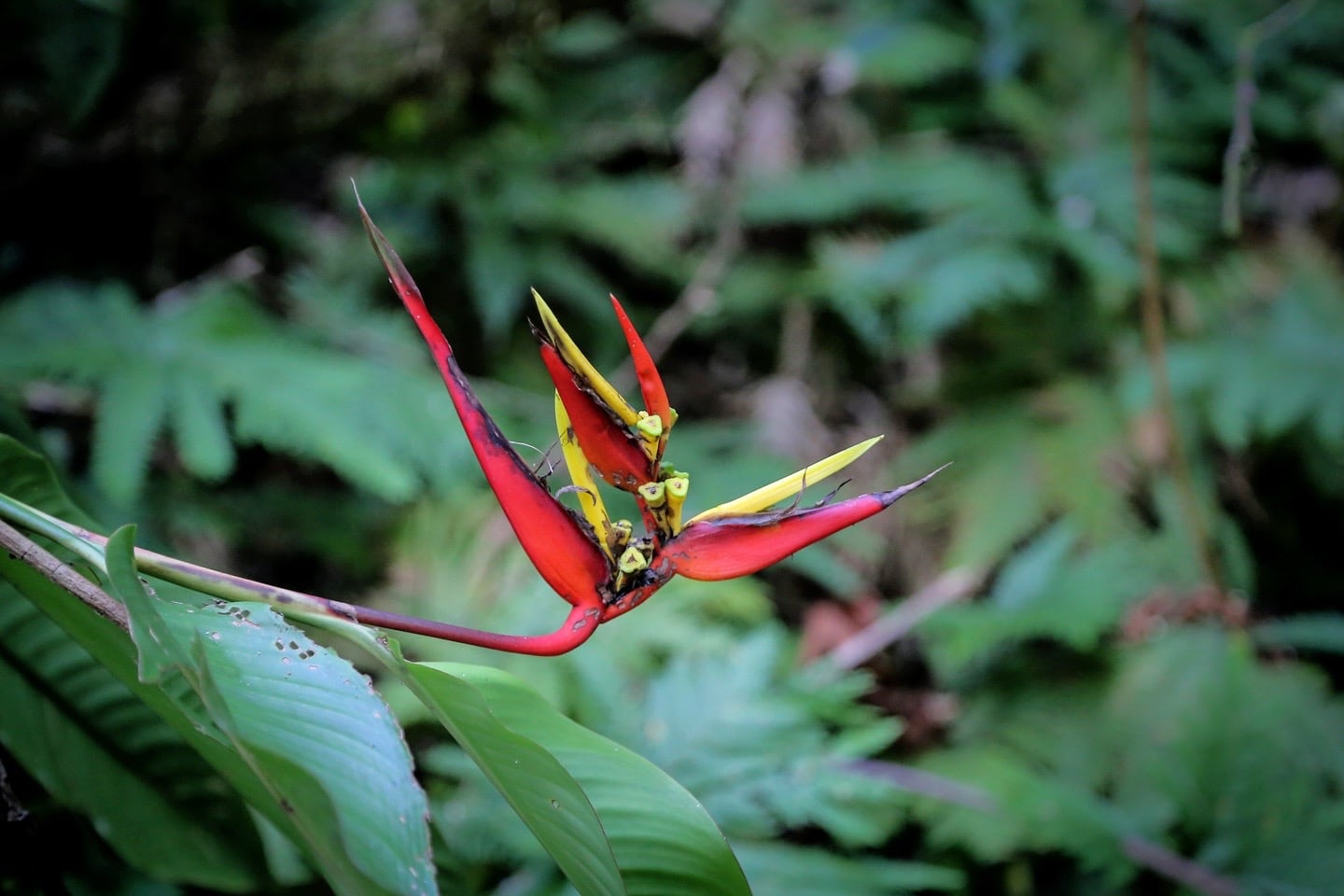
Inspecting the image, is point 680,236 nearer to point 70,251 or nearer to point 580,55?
point 580,55

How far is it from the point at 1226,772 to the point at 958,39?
4.09 feet

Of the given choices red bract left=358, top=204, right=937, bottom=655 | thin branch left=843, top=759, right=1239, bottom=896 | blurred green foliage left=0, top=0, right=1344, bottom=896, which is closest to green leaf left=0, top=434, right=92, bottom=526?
A: red bract left=358, top=204, right=937, bottom=655

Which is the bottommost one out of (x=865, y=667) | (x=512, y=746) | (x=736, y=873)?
(x=865, y=667)

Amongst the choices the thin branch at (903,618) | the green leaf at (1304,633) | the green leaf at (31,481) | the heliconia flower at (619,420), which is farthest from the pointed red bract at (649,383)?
the green leaf at (1304,633)

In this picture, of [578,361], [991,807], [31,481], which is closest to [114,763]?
[31,481]

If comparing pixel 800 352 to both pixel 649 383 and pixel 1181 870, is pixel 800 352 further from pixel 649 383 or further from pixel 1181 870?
pixel 649 383

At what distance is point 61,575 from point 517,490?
0.55ft

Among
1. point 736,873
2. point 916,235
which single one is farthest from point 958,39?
point 736,873

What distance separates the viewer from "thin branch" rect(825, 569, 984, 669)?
1201 mm

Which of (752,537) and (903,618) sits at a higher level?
(752,537)

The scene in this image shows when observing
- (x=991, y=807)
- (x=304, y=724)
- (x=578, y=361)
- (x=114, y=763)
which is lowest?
(x=991, y=807)

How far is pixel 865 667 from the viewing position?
4.13 ft

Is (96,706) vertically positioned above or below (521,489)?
below

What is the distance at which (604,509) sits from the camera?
33cm
